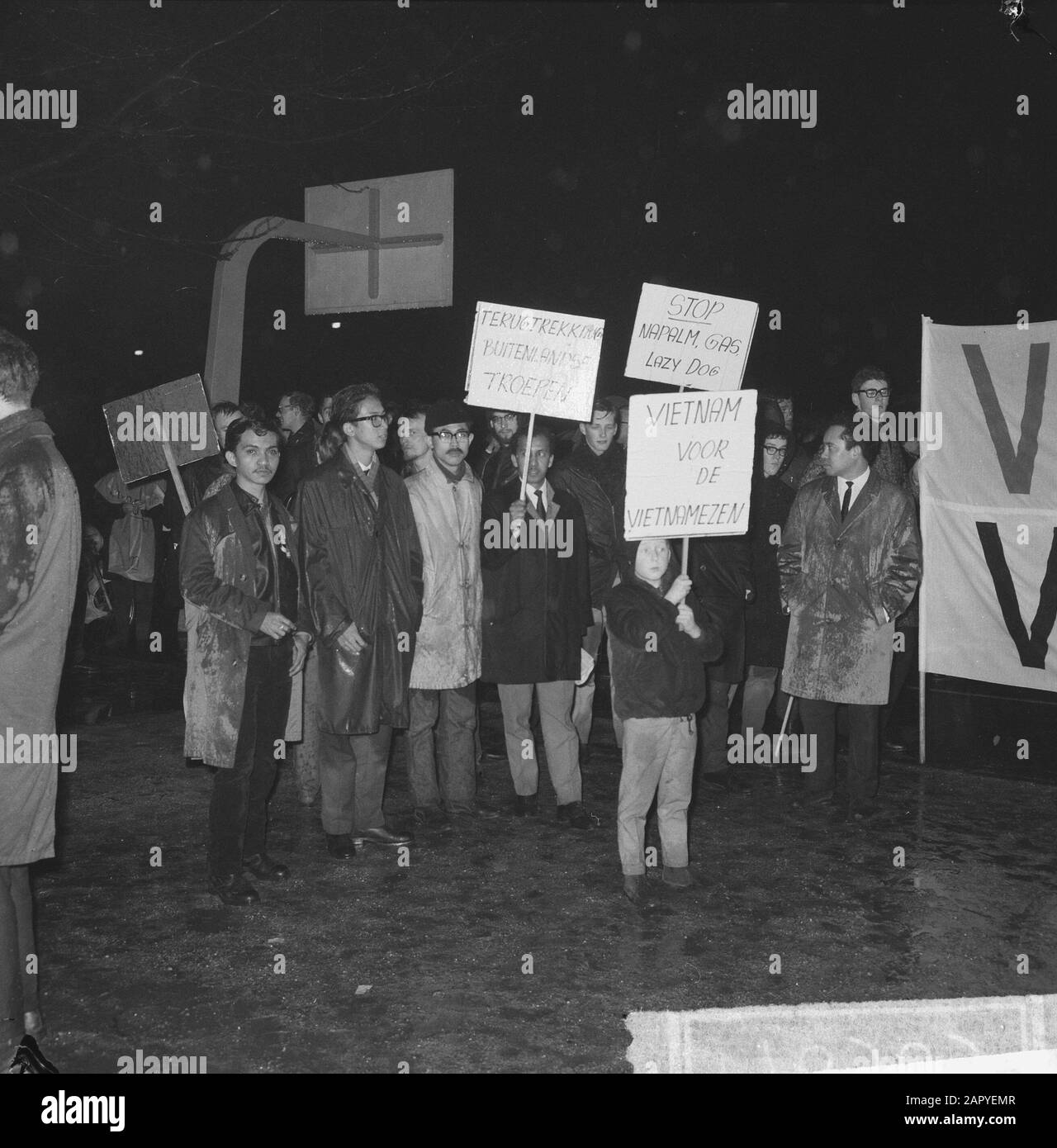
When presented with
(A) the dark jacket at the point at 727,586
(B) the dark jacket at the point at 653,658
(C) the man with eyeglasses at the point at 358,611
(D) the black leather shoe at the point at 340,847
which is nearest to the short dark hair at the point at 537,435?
(C) the man with eyeglasses at the point at 358,611

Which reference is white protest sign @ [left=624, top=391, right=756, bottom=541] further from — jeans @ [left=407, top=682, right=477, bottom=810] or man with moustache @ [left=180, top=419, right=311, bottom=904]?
jeans @ [left=407, top=682, right=477, bottom=810]

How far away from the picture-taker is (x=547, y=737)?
6680 mm

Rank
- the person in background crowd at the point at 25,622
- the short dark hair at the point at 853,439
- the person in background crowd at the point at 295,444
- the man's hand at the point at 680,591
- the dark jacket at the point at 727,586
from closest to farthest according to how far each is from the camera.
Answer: the person in background crowd at the point at 25,622, the man's hand at the point at 680,591, the short dark hair at the point at 853,439, the dark jacket at the point at 727,586, the person in background crowd at the point at 295,444

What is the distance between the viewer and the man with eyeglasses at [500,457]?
22.7 feet

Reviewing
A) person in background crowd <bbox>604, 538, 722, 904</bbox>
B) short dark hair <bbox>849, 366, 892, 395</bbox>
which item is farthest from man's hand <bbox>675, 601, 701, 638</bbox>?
short dark hair <bbox>849, 366, 892, 395</bbox>

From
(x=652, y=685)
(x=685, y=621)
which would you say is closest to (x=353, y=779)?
(x=652, y=685)

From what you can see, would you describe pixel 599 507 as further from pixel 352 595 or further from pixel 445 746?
pixel 352 595

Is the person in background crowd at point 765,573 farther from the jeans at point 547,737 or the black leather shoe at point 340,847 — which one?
the black leather shoe at point 340,847

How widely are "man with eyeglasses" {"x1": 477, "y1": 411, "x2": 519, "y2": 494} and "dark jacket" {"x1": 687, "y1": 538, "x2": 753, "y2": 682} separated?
1183mm

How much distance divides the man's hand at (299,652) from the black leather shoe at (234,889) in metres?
0.91

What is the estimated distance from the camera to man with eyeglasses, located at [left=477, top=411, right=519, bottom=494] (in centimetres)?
691

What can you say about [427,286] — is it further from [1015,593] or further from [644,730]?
[644,730]

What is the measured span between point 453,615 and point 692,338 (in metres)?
1.91

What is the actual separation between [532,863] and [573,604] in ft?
4.77
